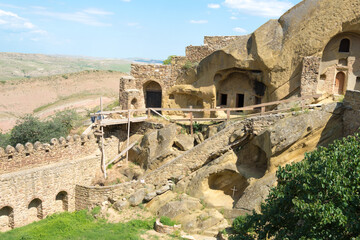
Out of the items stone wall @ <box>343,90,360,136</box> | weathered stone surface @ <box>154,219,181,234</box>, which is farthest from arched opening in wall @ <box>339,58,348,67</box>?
weathered stone surface @ <box>154,219,181,234</box>

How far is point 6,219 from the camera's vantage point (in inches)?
620

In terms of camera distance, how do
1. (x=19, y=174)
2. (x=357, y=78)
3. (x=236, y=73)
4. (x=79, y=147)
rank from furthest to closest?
(x=236, y=73)
(x=357, y=78)
(x=79, y=147)
(x=19, y=174)

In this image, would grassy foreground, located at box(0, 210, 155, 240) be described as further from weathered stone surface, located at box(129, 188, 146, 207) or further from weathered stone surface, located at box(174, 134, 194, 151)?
weathered stone surface, located at box(174, 134, 194, 151)

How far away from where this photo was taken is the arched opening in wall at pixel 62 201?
1770 centimetres

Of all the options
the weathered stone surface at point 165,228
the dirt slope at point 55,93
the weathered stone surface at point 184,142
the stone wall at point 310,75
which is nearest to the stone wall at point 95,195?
the weathered stone surface at point 165,228

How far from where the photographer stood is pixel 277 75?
66.8ft

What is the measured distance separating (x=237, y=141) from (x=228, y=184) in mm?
2319

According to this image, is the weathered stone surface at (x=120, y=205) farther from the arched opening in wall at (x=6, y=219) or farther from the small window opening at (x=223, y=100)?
the small window opening at (x=223, y=100)

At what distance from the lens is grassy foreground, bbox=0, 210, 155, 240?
14.8 metres

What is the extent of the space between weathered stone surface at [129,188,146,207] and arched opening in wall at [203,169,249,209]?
3.29m

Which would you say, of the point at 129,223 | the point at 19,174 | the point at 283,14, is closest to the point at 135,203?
the point at 129,223

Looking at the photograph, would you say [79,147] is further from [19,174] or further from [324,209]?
[324,209]

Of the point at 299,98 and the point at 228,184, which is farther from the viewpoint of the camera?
the point at 299,98

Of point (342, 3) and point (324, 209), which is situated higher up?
point (342, 3)
